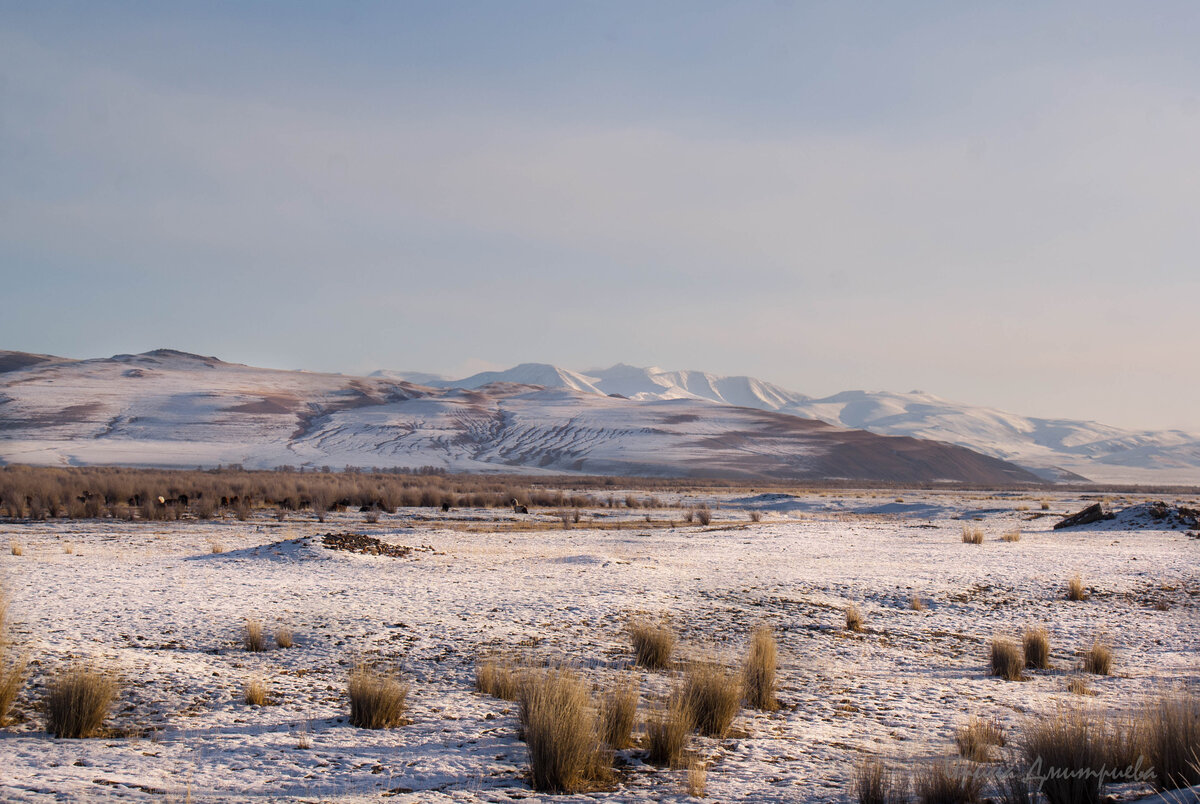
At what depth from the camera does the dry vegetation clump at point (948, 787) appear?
16.3 ft

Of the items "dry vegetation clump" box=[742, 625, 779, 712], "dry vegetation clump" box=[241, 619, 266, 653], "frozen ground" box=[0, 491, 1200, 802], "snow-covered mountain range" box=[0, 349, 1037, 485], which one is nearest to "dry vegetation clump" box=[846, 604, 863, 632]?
"frozen ground" box=[0, 491, 1200, 802]

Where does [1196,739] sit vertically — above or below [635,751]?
above

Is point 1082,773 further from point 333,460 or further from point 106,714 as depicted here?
point 333,460

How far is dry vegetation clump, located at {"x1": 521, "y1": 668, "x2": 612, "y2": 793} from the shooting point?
5.38m

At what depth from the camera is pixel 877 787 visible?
5.02 meters

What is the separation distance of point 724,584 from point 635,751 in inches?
316

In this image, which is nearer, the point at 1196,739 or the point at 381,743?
the point at 1196,739

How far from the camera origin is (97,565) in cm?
1381

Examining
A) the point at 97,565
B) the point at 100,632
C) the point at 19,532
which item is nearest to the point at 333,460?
the point at 19,532

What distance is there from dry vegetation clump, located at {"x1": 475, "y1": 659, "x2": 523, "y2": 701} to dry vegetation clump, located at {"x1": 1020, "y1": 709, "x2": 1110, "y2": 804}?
4.02m

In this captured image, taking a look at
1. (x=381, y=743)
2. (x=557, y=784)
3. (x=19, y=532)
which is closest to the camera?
(x=557, y=784)

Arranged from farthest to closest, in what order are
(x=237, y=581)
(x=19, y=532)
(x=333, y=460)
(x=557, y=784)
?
(x=333, y=460) < (x=19, y=532) < (x=237, y=581) < (x=557, y=784)

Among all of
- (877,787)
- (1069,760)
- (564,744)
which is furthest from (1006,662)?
(564,744)

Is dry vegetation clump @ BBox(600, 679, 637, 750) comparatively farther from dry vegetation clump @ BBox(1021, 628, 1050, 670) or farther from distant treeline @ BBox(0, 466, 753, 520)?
distant treeline @ BBox(0, 466, 753, 520)
